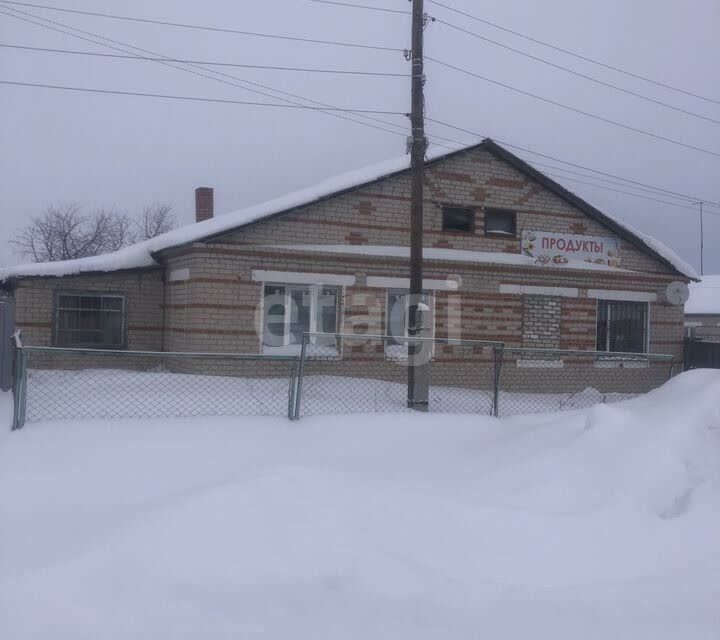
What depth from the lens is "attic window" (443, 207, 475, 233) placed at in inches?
579

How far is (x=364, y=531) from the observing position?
15.9 ft

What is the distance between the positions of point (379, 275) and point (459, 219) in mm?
2204

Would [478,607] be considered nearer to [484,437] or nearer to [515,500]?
[515,500]

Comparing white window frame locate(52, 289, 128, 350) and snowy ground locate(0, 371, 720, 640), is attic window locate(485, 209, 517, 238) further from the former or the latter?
snowy ground locate(0, 371, 720, 640)

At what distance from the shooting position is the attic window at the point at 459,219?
14711mm

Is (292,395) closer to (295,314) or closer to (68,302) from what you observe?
(295,314)

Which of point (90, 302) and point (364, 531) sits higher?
point (90, 302)

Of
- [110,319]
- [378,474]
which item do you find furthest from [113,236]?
[378,474]

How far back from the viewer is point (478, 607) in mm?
4172

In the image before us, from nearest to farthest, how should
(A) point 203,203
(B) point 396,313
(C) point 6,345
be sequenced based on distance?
(C) point 6,345
(B) point 396,313
(A) point 203,203

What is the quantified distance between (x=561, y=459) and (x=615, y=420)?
0.73m

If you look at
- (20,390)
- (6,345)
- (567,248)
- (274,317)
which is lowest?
(20,390)

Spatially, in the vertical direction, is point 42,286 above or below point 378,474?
above
